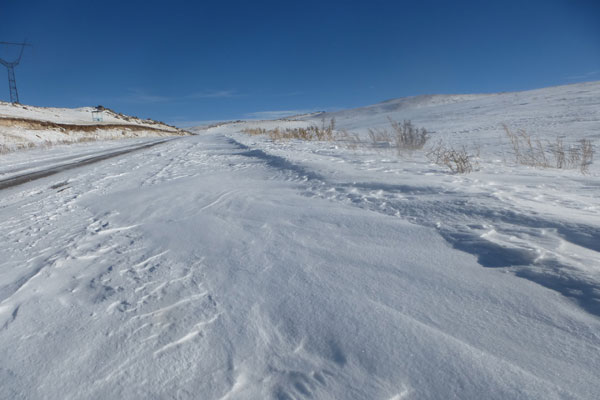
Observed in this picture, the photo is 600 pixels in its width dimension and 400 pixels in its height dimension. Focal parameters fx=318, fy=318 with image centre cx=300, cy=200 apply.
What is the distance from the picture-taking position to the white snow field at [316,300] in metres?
0.81

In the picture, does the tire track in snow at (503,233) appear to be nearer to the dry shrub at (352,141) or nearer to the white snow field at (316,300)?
the white snow field at (316,300)

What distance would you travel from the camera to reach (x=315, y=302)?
44.9 inches

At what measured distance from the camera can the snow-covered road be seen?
0.81 metres

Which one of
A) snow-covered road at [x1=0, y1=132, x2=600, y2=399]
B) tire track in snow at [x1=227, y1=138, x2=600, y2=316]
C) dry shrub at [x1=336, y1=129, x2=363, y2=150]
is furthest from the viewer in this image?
dry shrub at [x1=336, y1=129, x2=363, y2=150]

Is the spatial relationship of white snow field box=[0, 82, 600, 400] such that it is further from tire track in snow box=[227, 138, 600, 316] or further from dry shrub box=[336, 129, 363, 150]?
dry shrub box=[336, 129, 363, 150]

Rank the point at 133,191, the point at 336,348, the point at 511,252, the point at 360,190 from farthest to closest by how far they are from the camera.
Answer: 1. the point at 133,191
2. the point at 360,190
3. the point at 511,252
4. the point at 336,348

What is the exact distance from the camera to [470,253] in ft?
4.65

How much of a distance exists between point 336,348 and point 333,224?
1.09m

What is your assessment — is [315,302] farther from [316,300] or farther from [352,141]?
[352,141]

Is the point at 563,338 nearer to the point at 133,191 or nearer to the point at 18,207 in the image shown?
the point at 133,191

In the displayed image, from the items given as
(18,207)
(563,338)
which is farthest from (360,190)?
(18,207)

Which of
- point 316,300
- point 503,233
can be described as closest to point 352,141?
point 503,233

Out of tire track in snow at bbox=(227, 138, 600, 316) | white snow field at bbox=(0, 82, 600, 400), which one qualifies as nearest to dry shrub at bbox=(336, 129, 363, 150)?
tire track in snow at bbox=(227, 138, 600, 316)

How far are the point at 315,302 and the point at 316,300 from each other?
0.04 ft
